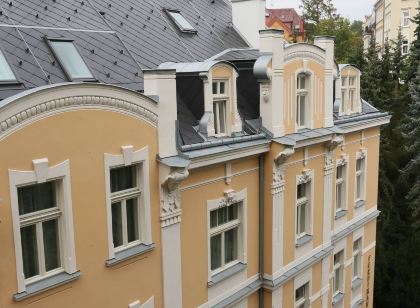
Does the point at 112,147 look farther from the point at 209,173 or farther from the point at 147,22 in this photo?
the point at 147,22

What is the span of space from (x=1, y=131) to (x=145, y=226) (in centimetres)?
342

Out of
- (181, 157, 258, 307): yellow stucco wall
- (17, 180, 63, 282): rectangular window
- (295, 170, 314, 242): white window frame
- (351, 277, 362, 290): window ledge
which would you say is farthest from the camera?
(351, 277, 362, 290): window ledge

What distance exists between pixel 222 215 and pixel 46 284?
4.96m

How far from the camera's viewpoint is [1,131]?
707cm

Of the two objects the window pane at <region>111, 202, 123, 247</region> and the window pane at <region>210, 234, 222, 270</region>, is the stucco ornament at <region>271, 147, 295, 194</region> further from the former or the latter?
the window pane at <region>111, 202, 123, 247</region>

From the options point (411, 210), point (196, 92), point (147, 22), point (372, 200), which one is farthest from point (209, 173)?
point (411, 210)

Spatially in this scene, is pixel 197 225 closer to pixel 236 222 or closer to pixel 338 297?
pixel 236 222

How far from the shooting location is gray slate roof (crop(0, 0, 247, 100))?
9.38m

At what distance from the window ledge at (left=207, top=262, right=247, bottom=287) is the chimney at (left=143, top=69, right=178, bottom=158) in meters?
3.29

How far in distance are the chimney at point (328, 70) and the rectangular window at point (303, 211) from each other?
197 cm

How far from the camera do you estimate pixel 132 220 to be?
9.60 m

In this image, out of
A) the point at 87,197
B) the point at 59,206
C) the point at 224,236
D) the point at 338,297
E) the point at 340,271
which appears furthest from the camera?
the point at 340,271

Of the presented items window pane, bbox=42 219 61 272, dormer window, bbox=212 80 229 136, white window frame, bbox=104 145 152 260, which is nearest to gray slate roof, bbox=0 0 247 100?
→ dormer window, bbox=212 80 229 136

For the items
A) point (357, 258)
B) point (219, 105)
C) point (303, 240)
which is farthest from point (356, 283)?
point (219, 105)
